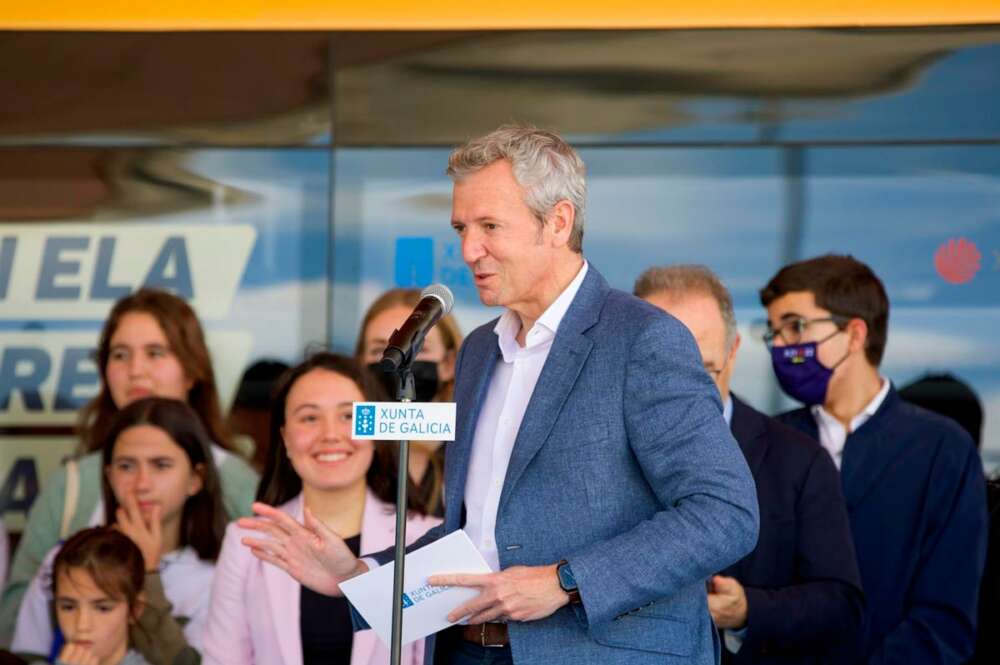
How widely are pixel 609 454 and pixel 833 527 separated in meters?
1.49

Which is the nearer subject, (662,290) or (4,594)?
(662,290)

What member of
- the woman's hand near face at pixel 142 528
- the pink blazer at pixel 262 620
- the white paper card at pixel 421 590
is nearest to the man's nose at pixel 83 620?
the woman's hand near face at pixel 142 528

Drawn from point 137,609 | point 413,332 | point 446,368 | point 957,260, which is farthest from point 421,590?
point 957,260

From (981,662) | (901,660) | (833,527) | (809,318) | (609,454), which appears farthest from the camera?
(981,662)

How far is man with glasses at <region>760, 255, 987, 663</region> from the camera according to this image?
15.4ft

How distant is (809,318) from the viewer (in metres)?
5.00

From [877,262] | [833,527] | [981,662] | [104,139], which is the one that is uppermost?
[104,139]

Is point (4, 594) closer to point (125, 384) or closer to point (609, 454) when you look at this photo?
point (125, 384)

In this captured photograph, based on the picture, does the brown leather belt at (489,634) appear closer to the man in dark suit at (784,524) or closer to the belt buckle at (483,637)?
the belt buckle at (483,637)

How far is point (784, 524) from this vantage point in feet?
13.9

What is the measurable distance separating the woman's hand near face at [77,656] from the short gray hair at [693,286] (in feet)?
7.78

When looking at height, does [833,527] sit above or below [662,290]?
below

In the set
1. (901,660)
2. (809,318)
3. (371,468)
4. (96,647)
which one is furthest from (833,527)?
(96,647)

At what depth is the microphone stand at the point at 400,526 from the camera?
2818mm
